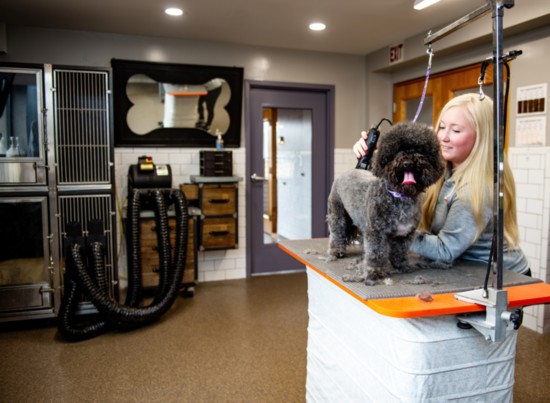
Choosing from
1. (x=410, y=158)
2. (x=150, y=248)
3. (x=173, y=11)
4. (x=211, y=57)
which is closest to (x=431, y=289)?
(x=410, y=158)

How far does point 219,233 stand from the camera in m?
4.39

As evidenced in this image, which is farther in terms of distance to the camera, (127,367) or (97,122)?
(97,122)

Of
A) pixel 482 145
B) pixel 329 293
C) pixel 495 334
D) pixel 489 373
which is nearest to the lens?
pixel 495 334

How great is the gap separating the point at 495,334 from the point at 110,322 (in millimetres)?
2872

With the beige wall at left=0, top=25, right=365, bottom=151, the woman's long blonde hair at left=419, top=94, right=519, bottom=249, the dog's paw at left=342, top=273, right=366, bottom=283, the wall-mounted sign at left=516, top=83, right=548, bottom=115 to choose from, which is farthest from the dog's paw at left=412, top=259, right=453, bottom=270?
the beige wall at left=0, top=25, right=365, bottom=151

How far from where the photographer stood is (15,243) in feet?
11.4

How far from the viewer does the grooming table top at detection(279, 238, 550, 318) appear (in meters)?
1.25

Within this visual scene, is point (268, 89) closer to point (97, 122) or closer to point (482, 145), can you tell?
point (97, 122)

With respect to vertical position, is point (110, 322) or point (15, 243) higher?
point (15, 243)

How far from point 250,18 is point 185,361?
2.79m

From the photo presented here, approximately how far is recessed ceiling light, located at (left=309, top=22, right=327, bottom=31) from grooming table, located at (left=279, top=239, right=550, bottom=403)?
282 centimetres

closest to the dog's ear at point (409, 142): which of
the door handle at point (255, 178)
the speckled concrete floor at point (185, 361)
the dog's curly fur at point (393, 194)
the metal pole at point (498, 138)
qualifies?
the dog's curly fur at point (393, 194)

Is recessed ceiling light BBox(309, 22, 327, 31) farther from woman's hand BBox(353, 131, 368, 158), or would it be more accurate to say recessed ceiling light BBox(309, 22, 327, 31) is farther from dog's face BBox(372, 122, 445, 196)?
dog's face BBox(372, 122, 445, 196)

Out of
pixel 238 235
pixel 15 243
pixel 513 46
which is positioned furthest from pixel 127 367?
pixel 513 46
